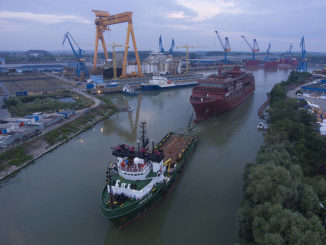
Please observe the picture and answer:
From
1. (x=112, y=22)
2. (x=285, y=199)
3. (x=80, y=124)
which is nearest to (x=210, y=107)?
(x=80, y=124)

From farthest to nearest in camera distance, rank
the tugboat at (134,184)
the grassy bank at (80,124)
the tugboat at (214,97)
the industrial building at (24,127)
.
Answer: the tugboat at (214,97)
the grassy bank at (80,124)
the industrial building at (24,127)
the tugboat at (134,184)

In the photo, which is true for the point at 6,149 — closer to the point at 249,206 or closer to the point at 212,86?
the point at 249,206

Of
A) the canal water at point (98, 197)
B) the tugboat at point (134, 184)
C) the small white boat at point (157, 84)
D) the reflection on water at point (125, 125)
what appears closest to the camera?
the tugboat at point (134, 184)

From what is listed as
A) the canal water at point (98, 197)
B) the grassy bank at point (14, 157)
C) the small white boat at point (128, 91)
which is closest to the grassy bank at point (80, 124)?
the canal water at point (98, 197)

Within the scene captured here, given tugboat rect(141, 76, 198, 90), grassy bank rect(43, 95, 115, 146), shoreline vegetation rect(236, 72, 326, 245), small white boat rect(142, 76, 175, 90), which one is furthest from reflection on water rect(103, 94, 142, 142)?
tugboat rect(141, 76, 198, 90)

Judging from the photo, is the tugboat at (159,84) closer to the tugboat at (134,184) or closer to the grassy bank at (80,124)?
the grassy bank at (80,124)

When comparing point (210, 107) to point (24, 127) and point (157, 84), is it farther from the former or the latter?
point (157, 84)

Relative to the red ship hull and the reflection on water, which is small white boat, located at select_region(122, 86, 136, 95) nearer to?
the reflection on water
